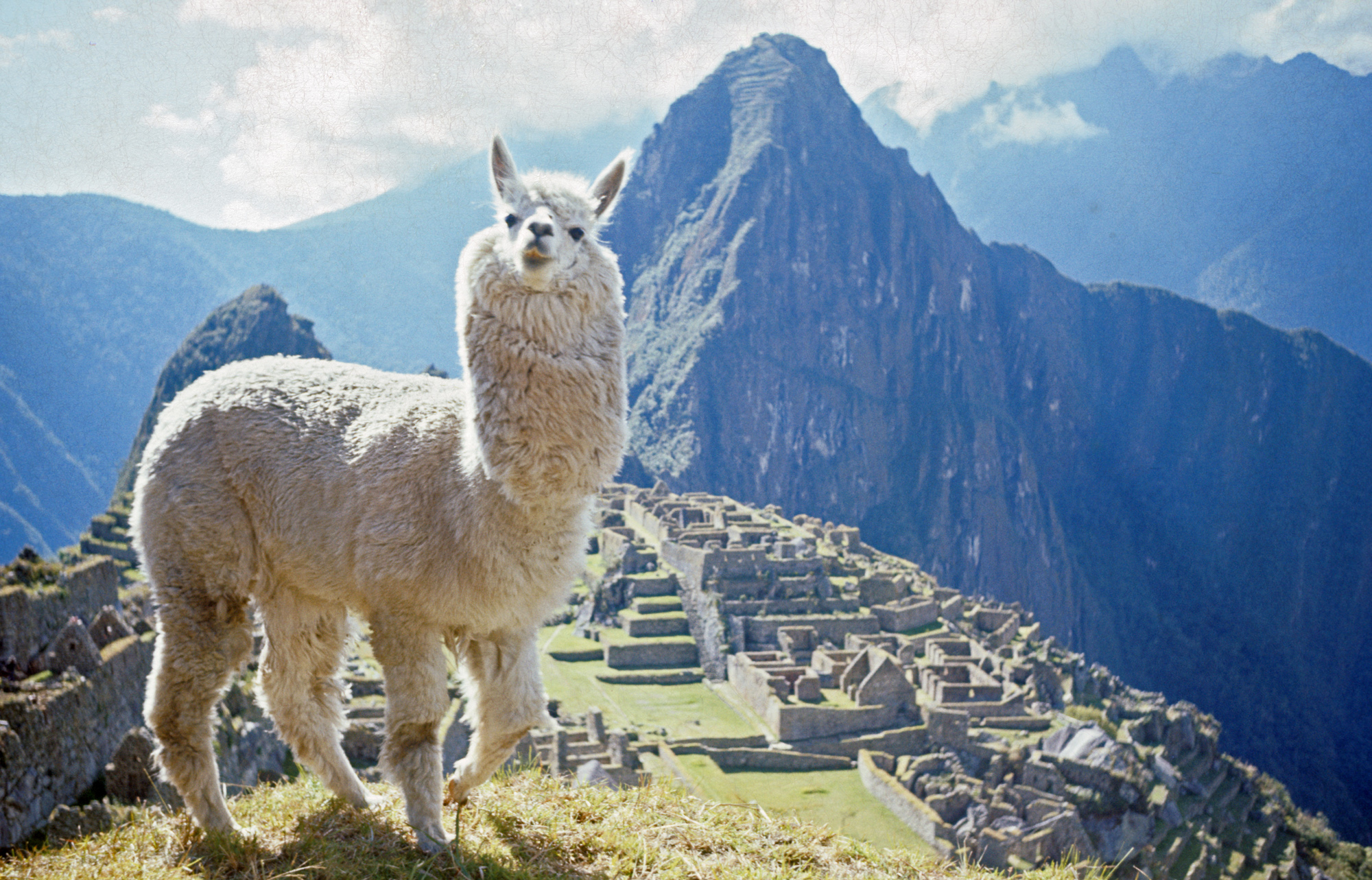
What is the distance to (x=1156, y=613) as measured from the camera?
10275cm

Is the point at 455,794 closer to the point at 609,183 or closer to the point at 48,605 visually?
the point at 609,183

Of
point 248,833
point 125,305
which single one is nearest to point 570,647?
point 248,833

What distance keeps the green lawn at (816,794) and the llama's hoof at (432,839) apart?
1153cm

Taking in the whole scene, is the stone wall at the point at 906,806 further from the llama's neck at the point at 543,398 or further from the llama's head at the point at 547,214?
the llama's head at the point at 547,214

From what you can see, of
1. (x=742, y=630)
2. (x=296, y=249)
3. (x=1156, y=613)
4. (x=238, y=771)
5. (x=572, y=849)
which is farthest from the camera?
(x=1156, y=613)

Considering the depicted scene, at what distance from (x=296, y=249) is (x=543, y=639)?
4289cm

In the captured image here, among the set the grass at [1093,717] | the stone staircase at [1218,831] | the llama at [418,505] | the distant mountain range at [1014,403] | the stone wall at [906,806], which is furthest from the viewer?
the distant mountain range at [1014,403]

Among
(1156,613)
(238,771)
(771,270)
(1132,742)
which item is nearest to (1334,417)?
(1156,613)

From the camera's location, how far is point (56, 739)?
4.25 meters

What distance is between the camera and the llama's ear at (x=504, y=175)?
2184 millimetres

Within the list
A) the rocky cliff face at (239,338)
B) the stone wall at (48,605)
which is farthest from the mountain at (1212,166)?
the stone wall at (48,605)

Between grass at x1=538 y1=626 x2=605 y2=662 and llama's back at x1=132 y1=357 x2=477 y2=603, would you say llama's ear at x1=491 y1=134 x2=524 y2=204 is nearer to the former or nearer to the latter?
llama's back at x1=132 y1=357 x2=477 y2=603

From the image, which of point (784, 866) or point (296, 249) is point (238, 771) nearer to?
point (784, 866)

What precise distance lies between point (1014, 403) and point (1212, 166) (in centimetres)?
5041
